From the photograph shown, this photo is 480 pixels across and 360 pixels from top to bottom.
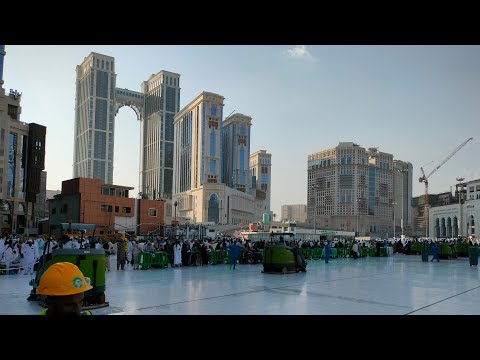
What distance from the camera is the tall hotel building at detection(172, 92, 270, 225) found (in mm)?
142500

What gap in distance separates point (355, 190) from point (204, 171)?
58595mm

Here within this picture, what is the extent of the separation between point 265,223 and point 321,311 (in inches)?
5018

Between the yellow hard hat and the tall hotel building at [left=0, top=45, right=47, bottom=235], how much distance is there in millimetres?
73822

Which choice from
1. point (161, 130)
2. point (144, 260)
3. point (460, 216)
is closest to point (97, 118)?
point (161, 130)

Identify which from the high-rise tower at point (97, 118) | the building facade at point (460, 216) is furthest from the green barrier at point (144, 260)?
the high-rise tower at point (97, 118)

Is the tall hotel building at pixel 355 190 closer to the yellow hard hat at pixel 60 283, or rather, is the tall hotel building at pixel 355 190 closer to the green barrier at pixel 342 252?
the green barrier at pixel 342 252

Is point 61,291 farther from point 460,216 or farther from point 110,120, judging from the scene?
point 110,120

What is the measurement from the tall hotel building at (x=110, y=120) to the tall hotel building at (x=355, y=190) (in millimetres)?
62878

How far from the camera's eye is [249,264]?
25359 millimetres

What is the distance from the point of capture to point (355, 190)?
553ft

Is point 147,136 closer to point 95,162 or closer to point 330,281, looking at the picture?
point 95,162

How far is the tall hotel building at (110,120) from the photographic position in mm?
173375

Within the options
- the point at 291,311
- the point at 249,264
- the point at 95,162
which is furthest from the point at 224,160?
the point at 291,311

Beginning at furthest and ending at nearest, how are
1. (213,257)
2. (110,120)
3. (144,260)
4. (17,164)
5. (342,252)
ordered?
(110,120), (17,164), (342,252), (213,257), (144,260)
